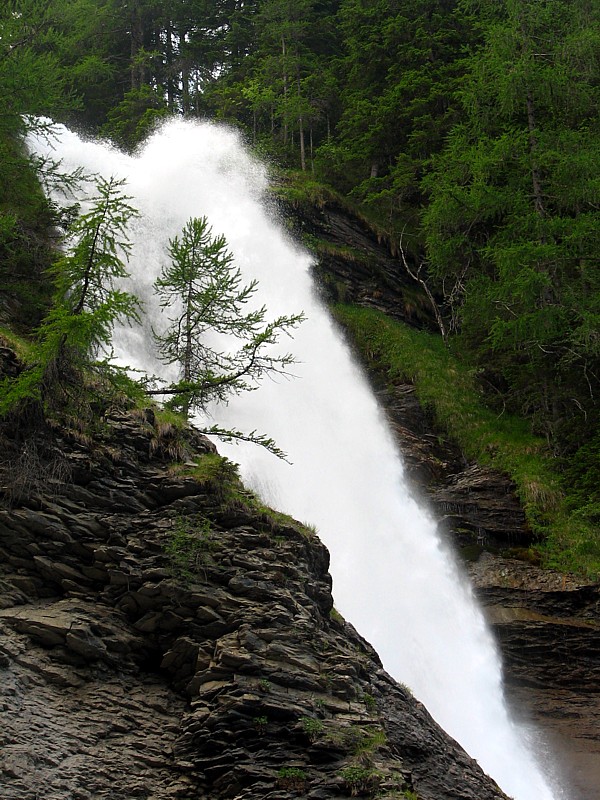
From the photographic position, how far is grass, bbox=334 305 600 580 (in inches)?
603

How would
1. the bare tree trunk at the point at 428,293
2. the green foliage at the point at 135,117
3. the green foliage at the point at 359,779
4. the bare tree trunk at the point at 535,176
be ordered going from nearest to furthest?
1. the green foliage at the point at 359,779
2. the bare tree trunk at the point at 535,176
3. the bare tree trunk at the point at 428,293
4. the green foliage at the point at 135,117

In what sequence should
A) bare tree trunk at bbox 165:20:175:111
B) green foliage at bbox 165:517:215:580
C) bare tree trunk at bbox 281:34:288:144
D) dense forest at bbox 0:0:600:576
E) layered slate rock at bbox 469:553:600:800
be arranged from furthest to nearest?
1. bare tree trunk at bbox 165:20:175:111
2. bare tree trunk at bbox 281:34:288:144
3. dense forest at bbox 0:0:600:576
4. layered slate rock at bbox 469:553:600:800
5. green foliage at bbox 165:517:215:580

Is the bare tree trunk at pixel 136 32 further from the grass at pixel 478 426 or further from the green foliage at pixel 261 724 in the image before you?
the green foliage at pixel 261 724

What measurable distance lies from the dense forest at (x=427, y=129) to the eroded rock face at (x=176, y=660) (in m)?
3.09

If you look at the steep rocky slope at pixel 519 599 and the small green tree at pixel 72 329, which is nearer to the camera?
the small green tree at pixel 72 329

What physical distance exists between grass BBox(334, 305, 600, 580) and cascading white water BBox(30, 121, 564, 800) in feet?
4.70

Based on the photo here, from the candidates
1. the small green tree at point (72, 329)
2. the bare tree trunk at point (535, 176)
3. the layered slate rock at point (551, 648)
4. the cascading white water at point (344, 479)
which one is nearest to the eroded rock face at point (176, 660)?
the small green tree at point (72, 329)

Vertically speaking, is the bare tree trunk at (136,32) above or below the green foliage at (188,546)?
above

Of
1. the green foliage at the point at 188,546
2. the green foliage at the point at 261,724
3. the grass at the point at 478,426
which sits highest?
the grass at the point at 478,426

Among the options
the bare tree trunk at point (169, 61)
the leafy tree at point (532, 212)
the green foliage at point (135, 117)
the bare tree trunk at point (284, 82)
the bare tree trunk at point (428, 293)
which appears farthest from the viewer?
the bare tree trunk at point (169, 61)

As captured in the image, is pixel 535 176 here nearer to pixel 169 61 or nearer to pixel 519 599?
pixel 519 599

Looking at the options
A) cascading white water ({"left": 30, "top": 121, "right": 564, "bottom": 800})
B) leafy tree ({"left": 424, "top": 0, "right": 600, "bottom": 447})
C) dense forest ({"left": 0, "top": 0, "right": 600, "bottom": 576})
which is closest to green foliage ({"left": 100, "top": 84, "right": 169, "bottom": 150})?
dense forest ({"left": 0, "top": 0, "right": 600, "bottom": 576})

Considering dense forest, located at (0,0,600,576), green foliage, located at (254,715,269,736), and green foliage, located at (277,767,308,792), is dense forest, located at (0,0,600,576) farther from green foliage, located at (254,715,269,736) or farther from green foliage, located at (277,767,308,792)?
green foliage, located at (277,767,308,792)

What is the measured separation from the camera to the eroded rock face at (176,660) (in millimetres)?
6715
